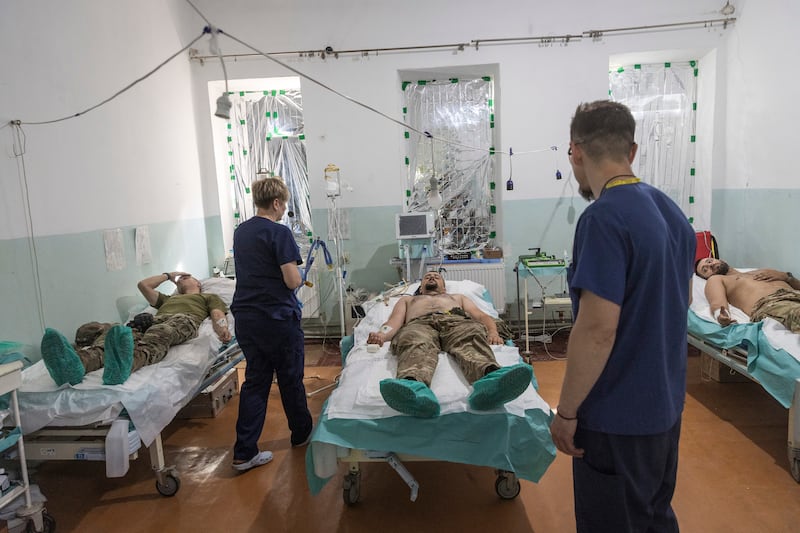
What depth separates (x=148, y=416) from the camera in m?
2.29

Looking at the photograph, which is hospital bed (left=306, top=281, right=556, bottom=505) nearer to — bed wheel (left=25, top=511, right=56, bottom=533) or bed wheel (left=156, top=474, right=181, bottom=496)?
bed wheel (left=156, top=474, right=181, bottom=496)

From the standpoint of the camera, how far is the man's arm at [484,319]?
2.85 metres

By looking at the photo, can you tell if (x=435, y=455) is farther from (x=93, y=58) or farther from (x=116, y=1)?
(x=116, y=1)

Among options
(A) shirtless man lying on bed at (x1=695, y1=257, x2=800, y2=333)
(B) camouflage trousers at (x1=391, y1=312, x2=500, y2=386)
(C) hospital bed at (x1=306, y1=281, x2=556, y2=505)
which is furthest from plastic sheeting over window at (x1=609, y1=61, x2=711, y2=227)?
(C) hospital bed at (x1=306, y1=281, x2=556, y2=505)

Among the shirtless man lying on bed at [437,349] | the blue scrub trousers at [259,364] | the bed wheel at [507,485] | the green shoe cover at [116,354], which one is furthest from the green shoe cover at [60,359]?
the bed wheel at [507,485]

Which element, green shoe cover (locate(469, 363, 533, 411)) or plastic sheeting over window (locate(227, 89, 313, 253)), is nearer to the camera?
green shoe cover (locate(469, 363, 533, 411))

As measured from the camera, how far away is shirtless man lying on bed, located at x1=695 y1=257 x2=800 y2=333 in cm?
283

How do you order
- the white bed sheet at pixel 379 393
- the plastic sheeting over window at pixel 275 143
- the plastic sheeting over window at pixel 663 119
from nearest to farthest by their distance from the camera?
the white bed sheet at pixel 379 393 < the plastic sheeting over window at pixel 663 119 < the plastic sheeting over window at pixel 275 143

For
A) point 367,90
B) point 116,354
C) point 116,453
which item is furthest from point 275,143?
point 116,453

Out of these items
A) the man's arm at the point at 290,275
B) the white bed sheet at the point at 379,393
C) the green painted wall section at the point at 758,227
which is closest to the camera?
the white bed sheet at the point at 379,393

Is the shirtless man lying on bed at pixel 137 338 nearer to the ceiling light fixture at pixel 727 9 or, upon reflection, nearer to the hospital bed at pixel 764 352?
the hospital bed at pixel 764 352

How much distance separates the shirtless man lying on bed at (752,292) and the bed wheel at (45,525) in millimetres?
3669

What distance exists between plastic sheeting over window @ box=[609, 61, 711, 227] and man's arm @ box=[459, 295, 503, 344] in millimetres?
2655

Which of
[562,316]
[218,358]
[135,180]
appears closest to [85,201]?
[135,180]
